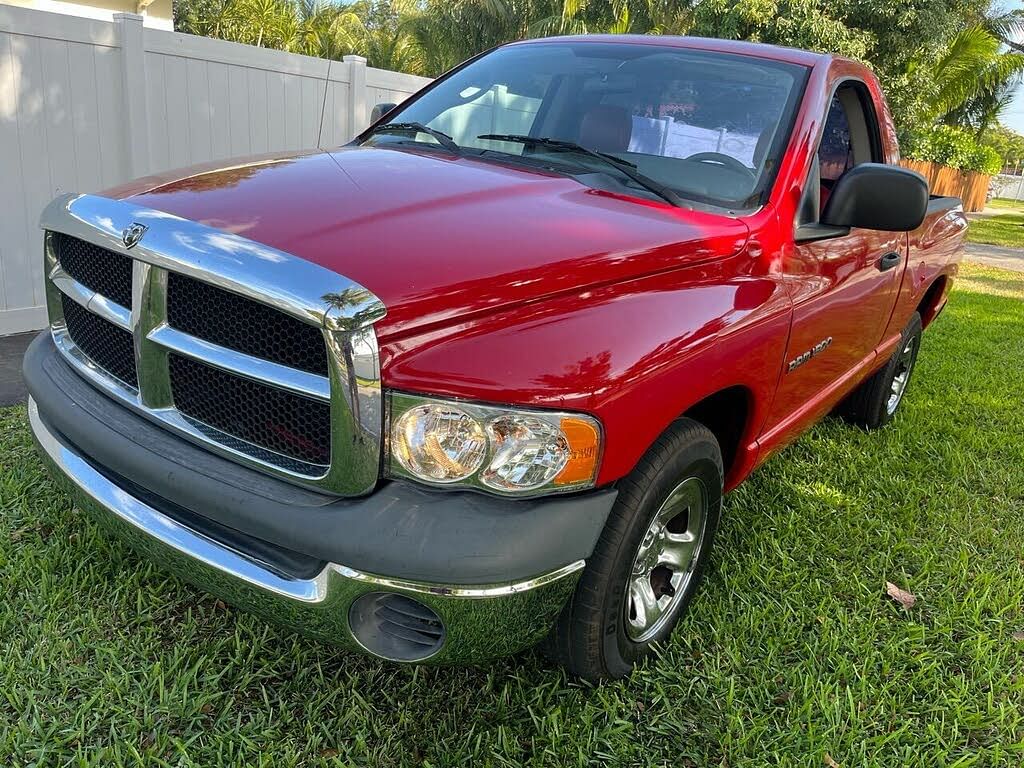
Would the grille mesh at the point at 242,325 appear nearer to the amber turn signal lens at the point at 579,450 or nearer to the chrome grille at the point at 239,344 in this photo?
the chrome grille at the point at 239,344

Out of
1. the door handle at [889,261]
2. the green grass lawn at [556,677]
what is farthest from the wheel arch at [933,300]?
the green grass lawn at [556,677]

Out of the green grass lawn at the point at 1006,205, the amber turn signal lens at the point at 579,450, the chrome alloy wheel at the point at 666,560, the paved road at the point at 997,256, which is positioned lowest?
the green grass lawn at the point at 1006,205

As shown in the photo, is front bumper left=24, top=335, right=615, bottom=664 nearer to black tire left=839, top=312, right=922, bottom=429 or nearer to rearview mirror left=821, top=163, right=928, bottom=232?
rearview mirror left=821, top=163, right=928, bottom=232

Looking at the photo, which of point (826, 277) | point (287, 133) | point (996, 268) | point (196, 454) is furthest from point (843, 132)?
point (996, 268)

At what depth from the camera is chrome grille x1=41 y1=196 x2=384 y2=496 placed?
5.59 feet

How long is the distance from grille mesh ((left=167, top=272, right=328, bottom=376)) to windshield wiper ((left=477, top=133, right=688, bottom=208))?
133 centimetres

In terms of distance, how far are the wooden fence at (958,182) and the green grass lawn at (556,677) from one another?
2241 centimetres

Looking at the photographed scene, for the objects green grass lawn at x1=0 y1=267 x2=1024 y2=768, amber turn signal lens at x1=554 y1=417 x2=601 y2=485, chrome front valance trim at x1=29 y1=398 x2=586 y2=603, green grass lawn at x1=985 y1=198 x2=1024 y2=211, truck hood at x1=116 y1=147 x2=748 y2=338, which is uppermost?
truck hood at x1=116 y1=147 x2=748 y2=338

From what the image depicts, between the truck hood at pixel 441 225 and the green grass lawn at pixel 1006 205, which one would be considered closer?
the truck hood at pixel 441 225

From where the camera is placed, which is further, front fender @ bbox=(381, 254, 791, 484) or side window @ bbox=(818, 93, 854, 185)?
side window @ bbox=(818, 93, 854, 185)

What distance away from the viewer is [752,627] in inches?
105

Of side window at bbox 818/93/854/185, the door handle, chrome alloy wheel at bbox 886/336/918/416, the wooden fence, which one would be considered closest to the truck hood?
side window at bbox 818/93/854/185

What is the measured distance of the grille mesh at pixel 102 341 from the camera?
218 centimetres

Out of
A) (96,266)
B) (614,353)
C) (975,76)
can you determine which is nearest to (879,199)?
(614,353)
